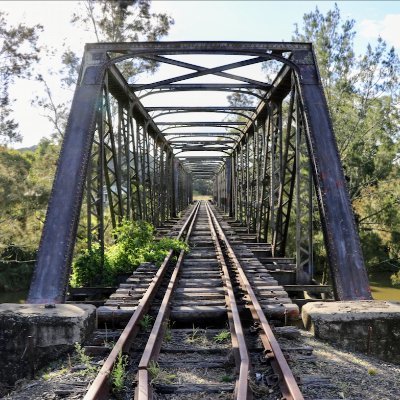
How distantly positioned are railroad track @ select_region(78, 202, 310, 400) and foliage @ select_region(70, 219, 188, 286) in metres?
0.99

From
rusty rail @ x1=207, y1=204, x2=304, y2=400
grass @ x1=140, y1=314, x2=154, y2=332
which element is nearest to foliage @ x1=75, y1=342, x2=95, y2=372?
grass @ x1=140, y1=314, x2=154, y2=332

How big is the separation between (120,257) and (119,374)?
18.8 feet

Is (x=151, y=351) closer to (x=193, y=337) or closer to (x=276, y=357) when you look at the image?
(x=193, y=337)

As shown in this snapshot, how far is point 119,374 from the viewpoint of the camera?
10.6ft

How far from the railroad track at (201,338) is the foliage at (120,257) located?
3.24 feet

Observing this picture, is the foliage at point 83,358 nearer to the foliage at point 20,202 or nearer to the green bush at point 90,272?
the green bush at point 90,272

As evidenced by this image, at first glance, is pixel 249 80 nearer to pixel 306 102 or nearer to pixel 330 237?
pixel 306 102

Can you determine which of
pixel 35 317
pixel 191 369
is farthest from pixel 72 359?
pixel 191 369

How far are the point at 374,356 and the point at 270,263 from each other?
218 inches

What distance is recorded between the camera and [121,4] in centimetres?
2541

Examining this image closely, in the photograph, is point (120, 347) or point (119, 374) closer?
point (119, 374)

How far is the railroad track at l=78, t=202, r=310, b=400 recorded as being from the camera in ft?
10.4

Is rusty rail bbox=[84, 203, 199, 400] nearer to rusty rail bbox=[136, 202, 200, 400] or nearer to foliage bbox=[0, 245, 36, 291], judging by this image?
rusty rail bbox=[136, 202, 200, 400]

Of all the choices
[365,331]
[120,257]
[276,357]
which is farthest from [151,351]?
[120,257]
